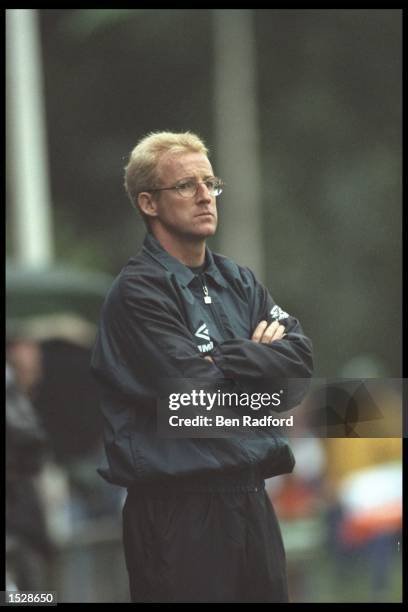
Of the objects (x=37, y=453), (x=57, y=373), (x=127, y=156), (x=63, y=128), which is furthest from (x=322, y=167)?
(x=127, y=156)

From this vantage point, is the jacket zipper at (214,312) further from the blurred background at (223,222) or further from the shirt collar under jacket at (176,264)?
the blurred background at (223,222)

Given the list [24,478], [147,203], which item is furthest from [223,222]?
[147,203]

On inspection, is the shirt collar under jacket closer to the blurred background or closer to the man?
the man

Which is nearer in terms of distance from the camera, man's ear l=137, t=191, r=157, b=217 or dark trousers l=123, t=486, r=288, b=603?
dark trousers l=123, t=486, r=288, b=603

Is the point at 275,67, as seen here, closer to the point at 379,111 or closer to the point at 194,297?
the point at 379,111

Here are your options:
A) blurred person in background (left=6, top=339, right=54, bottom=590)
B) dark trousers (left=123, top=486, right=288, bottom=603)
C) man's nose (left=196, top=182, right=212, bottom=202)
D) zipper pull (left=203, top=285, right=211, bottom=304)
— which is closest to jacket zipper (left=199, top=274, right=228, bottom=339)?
zipper pull (left=203, top=285, right=211, bottom=304)

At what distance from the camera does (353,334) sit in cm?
2294

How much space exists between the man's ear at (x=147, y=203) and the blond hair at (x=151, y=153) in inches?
0.5

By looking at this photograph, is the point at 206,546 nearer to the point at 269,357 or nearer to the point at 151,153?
the point at 269,357

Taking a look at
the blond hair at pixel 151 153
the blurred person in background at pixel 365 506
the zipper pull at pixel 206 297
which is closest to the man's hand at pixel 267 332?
the zipper pull at pixel 206 297

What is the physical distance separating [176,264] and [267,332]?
0.92 feet

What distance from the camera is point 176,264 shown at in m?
3.56

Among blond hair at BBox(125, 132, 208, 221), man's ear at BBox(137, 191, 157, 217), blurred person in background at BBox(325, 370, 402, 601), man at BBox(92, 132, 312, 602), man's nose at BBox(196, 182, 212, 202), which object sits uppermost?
blond hair at BBox(125, 132, 208, 221)

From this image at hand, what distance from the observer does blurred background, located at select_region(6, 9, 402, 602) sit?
795 cm
